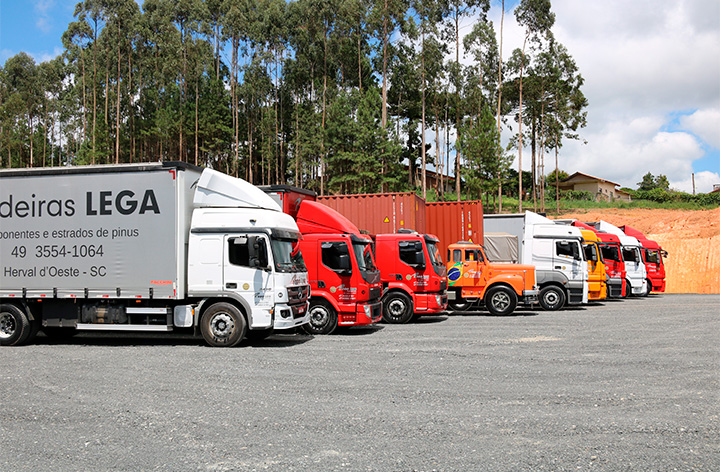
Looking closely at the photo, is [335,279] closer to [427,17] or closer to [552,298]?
[552,298]

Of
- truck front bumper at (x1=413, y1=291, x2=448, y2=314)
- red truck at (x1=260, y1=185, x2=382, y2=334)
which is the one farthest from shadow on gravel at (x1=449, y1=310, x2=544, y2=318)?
red truck at (x1=260, y1=185, x2=382, y2=334)

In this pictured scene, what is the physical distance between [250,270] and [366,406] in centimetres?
511

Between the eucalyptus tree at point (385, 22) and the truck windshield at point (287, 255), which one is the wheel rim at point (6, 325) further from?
the eucalyptus tree at point (385, 22)

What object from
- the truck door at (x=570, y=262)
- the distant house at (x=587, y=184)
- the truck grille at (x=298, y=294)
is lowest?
the truck grille at (x=298, y=294)

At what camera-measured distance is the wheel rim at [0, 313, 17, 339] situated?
1153cm

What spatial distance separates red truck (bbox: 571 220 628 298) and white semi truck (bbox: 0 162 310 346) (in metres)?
Answer: 16.9

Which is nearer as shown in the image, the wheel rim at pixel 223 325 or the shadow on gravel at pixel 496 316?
the wheel rim at pixel 223 325

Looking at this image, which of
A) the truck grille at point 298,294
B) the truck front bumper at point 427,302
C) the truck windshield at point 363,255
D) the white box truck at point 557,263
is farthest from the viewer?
the white box truck at point 557,263

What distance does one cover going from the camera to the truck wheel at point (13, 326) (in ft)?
37.6

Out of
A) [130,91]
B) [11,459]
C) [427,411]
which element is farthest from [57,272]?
[130,91]

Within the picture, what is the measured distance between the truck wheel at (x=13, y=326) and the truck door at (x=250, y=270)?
428 centimetres

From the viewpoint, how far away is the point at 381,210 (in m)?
18.8

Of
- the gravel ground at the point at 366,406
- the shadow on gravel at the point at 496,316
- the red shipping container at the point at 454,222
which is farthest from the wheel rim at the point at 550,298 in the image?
the gravel ground at the point at 366,406

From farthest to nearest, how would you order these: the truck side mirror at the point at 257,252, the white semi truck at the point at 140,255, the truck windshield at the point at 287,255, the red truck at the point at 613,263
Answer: the red truck at the point at 613,263
the truck windshield at the point at 287,255
the white semi truck at the point at 140,255
the truck side mirror at the point at 257,252
